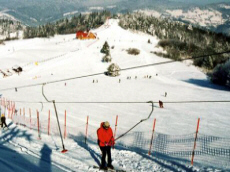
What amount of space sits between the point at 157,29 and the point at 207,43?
113 feet

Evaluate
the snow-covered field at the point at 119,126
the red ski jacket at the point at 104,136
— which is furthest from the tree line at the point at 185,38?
the red ski jacket at the point at 104,136

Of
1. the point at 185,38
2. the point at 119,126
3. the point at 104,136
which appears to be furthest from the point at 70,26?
the point at 104,136

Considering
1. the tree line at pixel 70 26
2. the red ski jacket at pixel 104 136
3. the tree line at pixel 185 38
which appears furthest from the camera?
the tree line at pixel 70 26

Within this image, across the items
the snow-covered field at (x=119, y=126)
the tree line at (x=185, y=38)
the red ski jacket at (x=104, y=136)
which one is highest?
the tree line at (x=185, y=38)

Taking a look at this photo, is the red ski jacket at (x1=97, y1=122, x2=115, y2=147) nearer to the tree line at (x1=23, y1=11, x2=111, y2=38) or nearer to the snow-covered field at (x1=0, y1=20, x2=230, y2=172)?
the snow-covered field at (x1=0, y1=20, x2=230, y2=172)

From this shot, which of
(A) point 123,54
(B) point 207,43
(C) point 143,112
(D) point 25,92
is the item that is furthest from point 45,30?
(C) point 143,112

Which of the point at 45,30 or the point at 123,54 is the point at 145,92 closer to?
the point at 123,54

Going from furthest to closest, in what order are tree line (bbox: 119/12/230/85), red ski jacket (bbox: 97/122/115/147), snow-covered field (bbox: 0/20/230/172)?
tree line (bbox: 119/12/230/85), snow-covered field (bbox: 0/20/230/172), red ski jacket (bbox: 97/122/115/147)

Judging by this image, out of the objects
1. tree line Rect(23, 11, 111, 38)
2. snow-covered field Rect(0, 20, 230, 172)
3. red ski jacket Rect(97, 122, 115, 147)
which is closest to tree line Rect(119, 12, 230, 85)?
tree line Rect(23, 11, 111, 38)

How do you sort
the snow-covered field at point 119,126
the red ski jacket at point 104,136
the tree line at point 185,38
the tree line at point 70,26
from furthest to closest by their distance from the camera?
the tree line at point 70,26 → the tree line at point 185,38 → the snow-covered field at point 119,126 → the red ski jacket at point 104,136

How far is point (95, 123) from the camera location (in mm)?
17453

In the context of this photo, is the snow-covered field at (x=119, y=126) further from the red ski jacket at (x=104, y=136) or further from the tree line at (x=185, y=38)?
the tree line at (x=185, y=38)

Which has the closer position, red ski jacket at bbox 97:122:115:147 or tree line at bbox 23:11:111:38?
red ski jacket at bbox 97:122:115:147

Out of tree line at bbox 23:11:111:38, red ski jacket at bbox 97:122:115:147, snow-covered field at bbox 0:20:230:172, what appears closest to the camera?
red ski jacket at bbox 97:122:115:147
